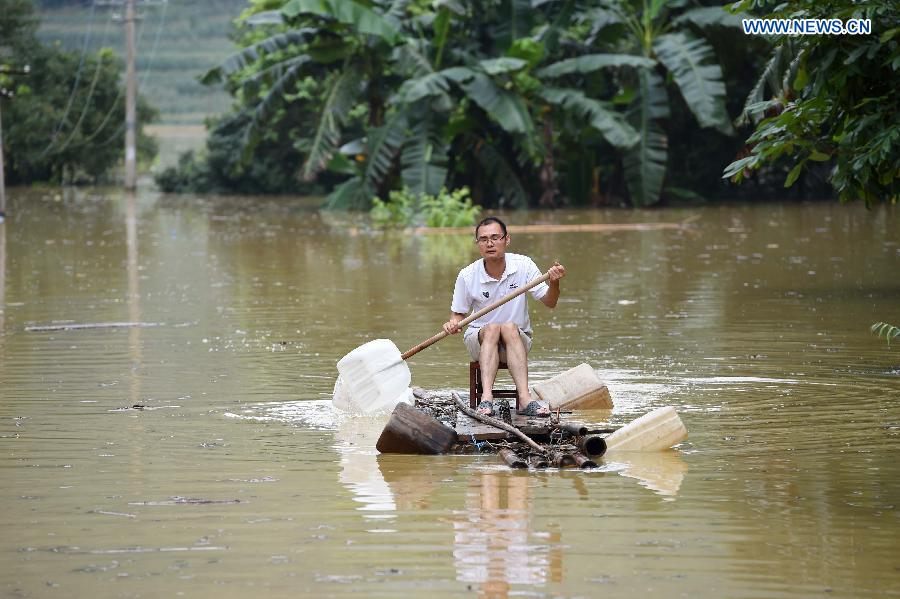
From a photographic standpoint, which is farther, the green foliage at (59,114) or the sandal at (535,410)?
the green foliage at (59,114)

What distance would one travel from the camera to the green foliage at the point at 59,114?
53.5 metres

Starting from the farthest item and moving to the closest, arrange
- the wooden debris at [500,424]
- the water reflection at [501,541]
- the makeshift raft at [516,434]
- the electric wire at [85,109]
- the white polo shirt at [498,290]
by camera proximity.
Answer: the electric wire at [85,109] → the white polo shirt at [498,290] → the makeshift raft at [516,434] → the wooden debris at [500,424] → the water reflection at [501,541]

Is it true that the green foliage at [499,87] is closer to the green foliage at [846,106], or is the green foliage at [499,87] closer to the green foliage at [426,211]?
the green foliage at [426,211]

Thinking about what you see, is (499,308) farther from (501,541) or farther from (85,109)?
(85,109)

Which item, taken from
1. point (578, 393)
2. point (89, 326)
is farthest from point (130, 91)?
point (578, 393)

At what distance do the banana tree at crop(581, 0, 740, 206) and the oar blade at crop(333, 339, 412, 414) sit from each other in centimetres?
2278

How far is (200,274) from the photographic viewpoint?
69.6ft

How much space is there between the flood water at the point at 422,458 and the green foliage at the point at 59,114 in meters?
34.1

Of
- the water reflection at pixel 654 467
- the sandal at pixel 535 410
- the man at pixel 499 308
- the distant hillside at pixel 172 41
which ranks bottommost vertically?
the water reflection at pixel 654 467

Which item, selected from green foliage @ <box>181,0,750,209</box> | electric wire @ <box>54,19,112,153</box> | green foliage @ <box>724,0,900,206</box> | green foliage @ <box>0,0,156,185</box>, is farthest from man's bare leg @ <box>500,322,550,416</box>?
electric wire @ <box>54,19,112,153</box>

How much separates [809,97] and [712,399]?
2.65 meters

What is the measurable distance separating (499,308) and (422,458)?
4.28ft

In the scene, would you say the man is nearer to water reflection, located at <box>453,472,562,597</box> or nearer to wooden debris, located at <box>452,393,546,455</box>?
wooden debris, located at <box>452,393,546,455</box>

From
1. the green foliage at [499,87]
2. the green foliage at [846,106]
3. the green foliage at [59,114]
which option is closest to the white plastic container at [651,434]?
the green foliage at [846,106]
